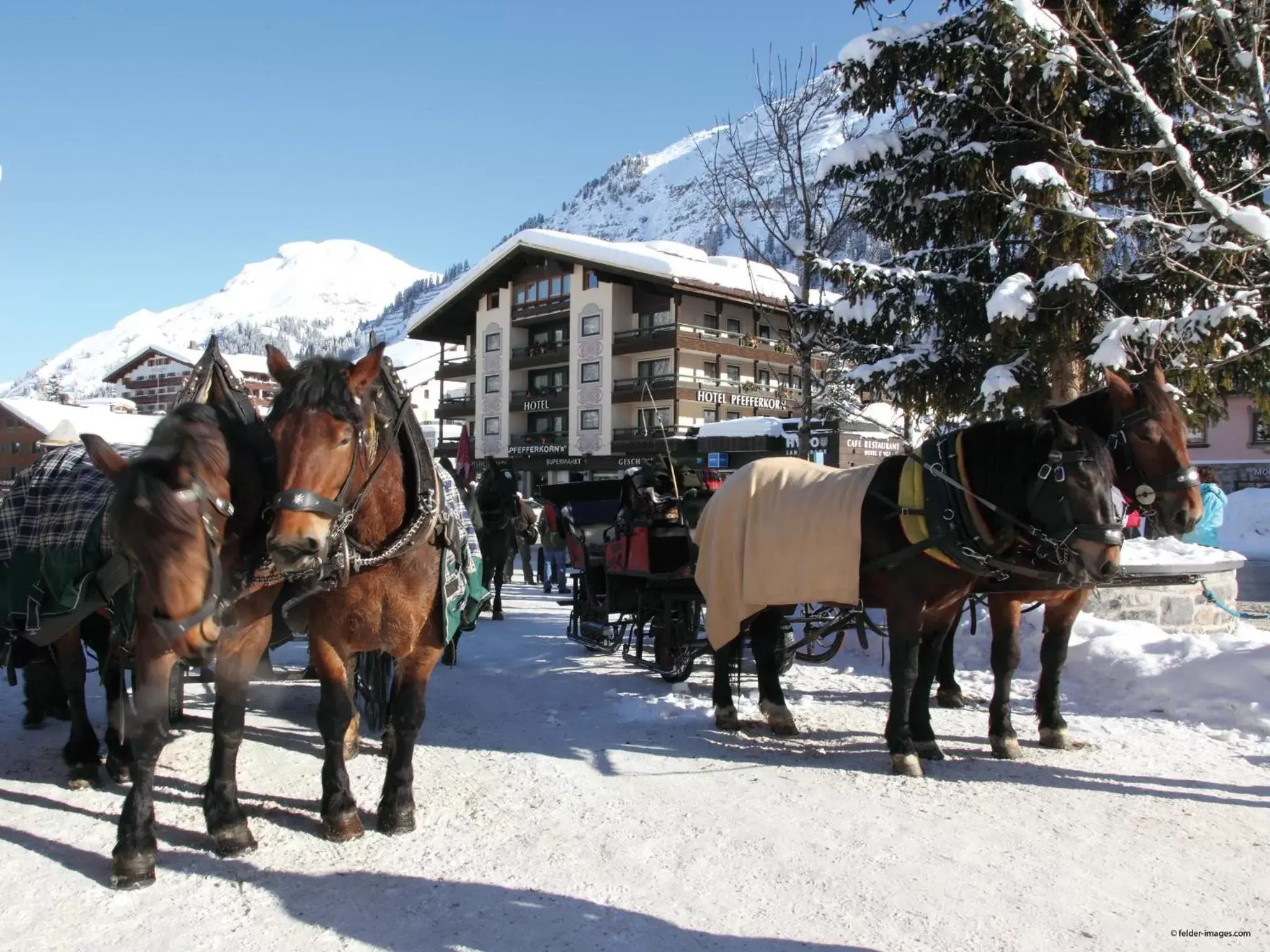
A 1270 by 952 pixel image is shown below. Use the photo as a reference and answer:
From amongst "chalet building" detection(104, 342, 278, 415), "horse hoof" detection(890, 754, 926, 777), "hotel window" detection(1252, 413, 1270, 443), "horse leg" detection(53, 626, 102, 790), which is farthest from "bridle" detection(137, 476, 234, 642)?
"chalet building" detection(104, 342, 278, 415)

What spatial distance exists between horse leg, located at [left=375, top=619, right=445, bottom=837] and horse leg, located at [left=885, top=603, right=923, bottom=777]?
2558 mm

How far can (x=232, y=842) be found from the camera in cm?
370

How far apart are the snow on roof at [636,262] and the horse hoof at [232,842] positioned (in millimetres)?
29495

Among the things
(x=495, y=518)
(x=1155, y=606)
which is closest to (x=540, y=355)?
(x=495, y=518)

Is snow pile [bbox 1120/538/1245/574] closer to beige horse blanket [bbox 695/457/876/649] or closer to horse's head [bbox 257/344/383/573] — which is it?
beige horse blanket [bbox 695/457/876/649]

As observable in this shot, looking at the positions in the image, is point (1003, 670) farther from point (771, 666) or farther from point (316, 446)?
point (316, 446)

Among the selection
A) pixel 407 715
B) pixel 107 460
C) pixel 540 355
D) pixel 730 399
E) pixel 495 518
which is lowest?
pixel 407 715

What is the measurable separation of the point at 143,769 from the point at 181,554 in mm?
1126

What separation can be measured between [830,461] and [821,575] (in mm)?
5521

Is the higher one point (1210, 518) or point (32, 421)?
point (32, 421)

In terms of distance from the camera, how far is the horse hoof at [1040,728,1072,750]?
5266mm

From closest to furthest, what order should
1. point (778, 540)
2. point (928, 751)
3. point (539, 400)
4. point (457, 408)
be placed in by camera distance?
point (928, 751), point (778, 540), point (539, 400), point (457, 408)

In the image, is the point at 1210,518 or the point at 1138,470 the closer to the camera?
the point at 1138,470

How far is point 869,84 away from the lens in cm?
904
